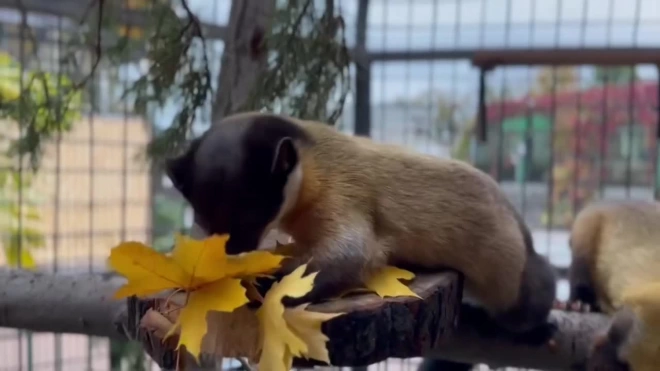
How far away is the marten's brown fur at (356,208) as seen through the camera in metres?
0.70

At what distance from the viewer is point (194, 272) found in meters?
0.61

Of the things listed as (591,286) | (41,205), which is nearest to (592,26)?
(591,286)

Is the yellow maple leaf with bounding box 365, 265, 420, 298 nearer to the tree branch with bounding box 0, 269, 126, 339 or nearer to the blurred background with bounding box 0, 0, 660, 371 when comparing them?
the tree branch with bounding box 0, 269, 126, 339

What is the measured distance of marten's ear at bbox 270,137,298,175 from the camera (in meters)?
0.71

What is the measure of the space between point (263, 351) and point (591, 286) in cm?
89

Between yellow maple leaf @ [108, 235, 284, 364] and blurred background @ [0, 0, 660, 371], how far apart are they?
112 cm

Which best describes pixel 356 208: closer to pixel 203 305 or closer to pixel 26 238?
pixel 203 305

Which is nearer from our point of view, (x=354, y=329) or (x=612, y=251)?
(x=354, y=329)

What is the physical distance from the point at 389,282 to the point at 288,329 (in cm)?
17

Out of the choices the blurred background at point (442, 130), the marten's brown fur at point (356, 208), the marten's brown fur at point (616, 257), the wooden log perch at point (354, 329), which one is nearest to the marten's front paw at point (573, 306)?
the marten's brown fur at point (616, 257)

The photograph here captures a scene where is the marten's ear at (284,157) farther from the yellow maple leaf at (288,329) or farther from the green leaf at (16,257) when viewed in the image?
the green leaf at (16,257)

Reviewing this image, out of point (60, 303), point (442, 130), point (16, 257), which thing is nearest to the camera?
point (60, 303)

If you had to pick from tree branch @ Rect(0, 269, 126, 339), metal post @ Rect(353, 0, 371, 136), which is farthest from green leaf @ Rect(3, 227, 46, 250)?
metal post @ Rect(353, 0, 371, 136)

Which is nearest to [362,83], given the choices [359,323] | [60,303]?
[60,303]
